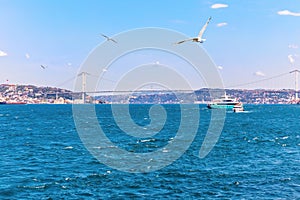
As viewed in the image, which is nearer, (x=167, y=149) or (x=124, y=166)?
(x=124, y=166)

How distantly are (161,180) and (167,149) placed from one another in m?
21.5

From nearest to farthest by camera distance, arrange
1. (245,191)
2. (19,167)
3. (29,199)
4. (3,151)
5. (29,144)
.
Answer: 1. (29,199)
2. (245,191)
3. (19,167)
4. (3,151)
5. (29,144)

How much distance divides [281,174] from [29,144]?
4665cm

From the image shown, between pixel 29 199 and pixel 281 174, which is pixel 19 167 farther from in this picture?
pixel 281 174

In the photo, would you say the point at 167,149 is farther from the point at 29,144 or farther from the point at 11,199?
the point at 11,199

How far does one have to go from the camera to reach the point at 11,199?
33.0m

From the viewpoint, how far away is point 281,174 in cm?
4281

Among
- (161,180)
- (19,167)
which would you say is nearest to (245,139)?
(161,180)

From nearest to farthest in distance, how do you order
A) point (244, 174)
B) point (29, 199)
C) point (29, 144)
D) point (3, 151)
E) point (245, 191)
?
point (29, 199) → point (245, 191) → point (244, 174) → point (3, 151) → point (29, 144)

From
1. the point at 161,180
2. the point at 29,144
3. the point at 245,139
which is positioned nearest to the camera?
the point at 161,180

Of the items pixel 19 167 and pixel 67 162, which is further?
pixel 67 162

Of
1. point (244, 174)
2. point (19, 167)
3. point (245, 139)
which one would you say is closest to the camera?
point (244, 174)

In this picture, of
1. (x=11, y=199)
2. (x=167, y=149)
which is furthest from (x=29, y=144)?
(x=11, y=199)

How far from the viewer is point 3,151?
196 feet
